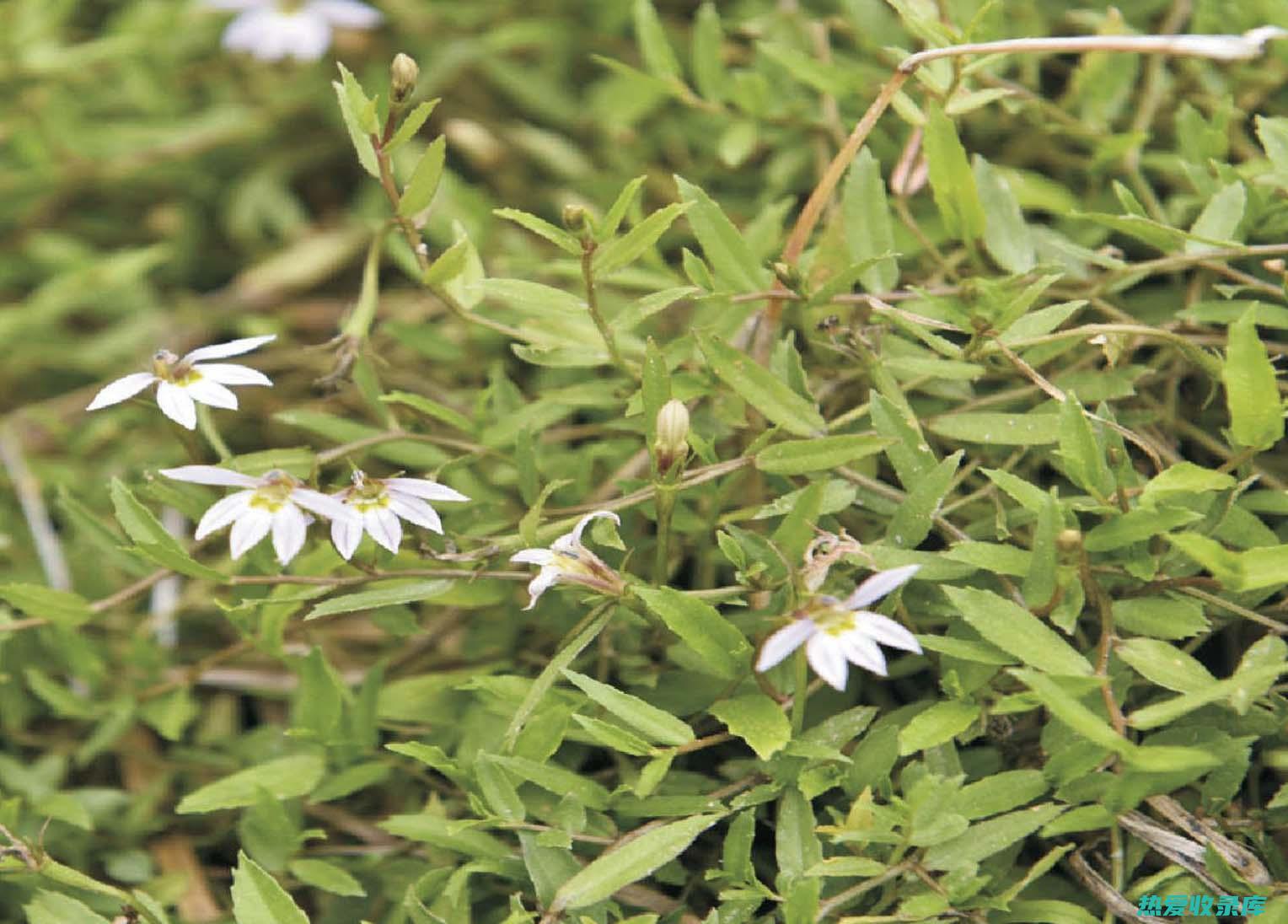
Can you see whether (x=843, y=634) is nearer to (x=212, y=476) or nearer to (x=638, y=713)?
(x=638, y=713)

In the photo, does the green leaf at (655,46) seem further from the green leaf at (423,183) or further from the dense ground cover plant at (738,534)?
the green leaf at (423,183)

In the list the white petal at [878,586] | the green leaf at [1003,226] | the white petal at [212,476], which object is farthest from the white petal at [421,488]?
the green leaf at [1003,226]

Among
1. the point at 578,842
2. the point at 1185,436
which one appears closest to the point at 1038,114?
the point at 1185,436

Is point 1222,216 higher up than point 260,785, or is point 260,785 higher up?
point 1222,216

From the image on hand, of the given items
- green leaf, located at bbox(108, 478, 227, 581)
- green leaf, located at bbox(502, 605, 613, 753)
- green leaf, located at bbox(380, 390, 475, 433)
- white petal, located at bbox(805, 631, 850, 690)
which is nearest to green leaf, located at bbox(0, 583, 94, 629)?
green leaf, located at bbox(108, 478, 227, 581)

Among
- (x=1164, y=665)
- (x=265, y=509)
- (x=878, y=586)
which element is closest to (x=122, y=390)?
(x=265, y=509)

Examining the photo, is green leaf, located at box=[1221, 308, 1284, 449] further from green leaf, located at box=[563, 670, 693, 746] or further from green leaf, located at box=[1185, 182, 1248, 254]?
green leaf, located at box=[563, 670, 693, 746]

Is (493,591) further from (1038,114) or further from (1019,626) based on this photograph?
(1038,114)
